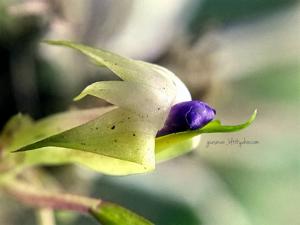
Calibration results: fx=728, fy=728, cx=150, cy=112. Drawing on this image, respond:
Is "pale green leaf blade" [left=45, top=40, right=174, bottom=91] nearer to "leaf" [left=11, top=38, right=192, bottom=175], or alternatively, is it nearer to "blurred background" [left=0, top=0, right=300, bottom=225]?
"leaf" [left=11, top=38, right=192, bottom=175]

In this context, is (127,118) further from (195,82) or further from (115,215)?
(195,82)

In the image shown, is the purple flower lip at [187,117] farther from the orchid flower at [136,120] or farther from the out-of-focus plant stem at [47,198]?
the out-of-focus plant stem at [47,198]

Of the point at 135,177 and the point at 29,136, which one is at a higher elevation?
the point at 29,136

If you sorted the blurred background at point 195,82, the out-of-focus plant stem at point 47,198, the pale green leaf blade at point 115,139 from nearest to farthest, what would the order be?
the pale green leaf blade at point 115,139
the out-of-focus plant stem at point 47,198
the blurred background at point 195,82

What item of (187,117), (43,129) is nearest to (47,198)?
(43,129)

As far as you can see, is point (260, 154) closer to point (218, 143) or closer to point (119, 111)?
point (218, 143)

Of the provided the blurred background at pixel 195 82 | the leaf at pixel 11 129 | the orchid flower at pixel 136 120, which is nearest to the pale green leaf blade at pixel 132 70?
the orchid flower at pixel 136 120

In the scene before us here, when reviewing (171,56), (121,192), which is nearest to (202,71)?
(171,56)

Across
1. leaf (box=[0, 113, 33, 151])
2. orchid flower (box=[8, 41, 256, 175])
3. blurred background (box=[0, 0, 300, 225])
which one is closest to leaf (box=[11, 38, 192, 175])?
orchid flower (box=[8, 41, 256, 175])
